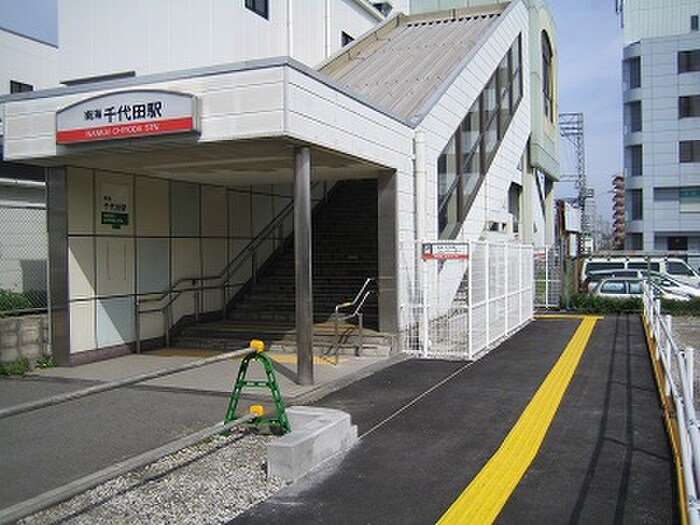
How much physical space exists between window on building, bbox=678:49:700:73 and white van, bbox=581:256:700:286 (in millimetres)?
34835

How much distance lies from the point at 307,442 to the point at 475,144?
14.6 meters

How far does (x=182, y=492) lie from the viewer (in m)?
5.52

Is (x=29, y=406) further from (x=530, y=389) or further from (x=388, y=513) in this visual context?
(x=530, y=389)

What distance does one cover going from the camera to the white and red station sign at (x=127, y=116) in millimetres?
9180

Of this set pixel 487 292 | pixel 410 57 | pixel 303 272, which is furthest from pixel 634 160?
pixel 303 272

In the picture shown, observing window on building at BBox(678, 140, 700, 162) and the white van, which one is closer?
the white van

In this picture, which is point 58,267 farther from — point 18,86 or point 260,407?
point 18,86

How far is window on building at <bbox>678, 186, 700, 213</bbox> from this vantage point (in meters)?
54.6

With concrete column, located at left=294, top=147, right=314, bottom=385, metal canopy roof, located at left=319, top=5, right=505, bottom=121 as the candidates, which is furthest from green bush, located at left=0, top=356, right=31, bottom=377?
metal canopy roof, located at left=319, top=5, right=505, bottom=121

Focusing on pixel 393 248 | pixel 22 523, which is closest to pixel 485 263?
pixel 393 248

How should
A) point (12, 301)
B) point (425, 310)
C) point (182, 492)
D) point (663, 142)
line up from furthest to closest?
point (663, 142), point (425, 310), point (12, 301), point (182, 492)

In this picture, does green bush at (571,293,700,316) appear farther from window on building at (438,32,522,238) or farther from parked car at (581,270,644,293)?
window on building at (438,32,522,238)

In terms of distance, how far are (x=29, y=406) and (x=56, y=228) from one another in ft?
26.9

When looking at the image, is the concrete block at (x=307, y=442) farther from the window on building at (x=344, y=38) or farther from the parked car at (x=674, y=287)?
the window on building at (x=344, y=38)
